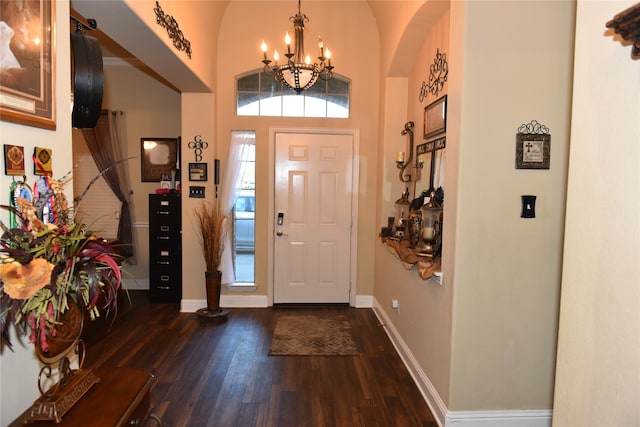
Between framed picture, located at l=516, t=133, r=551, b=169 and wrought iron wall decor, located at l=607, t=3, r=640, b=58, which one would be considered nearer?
wrought iron wall decor, located at l=607, t=3, r=640, b=58

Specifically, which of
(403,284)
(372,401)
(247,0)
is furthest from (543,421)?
(247,0)

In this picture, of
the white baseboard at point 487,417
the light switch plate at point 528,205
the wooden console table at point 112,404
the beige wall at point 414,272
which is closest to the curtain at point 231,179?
the beige wall at point 414,272

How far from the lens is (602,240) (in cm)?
111

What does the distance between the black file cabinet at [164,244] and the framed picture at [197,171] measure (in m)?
0.50

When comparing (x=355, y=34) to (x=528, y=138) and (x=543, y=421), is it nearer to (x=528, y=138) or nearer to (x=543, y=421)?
(x=528, y=138)

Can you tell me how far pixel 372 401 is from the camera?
8.75 feet

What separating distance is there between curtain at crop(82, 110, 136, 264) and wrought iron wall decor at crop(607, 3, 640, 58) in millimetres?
5172

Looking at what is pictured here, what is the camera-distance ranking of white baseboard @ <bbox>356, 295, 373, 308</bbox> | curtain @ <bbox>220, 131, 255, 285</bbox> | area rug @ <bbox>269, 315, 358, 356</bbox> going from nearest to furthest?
area rug @ <bbox>269, 315, 358, 356</bbox>, curtain @ <bbox>220, 131, 255, 285</bbox>, white baseboard @ <bbox>356, 295, 373, 308</bbox>

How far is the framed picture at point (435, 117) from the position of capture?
2994mm

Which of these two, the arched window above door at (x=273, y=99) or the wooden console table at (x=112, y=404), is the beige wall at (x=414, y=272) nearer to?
the arched window above door at (x=273, y=99)

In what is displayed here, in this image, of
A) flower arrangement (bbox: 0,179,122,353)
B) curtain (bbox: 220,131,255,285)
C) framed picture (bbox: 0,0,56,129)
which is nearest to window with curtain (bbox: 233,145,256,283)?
curtain (bbox: 220,131,255,285)

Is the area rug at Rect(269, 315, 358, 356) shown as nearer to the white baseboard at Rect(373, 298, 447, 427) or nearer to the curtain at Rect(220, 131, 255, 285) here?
the white baseboard at Rect(373, 298, 447, 427)

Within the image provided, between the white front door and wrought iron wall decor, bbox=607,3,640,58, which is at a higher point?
wrought iron wall decor, bbox=607,3,640,58

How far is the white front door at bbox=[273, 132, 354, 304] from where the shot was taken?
4648 mm
